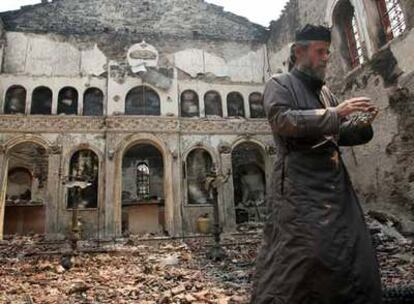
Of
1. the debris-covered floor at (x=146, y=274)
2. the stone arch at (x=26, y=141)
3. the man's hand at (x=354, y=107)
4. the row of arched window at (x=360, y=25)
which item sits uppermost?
the row of arched window at (x=360, y=25)

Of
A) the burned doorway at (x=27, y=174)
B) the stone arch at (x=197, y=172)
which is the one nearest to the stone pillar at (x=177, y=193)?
the stone arch at (x=197, y=172)

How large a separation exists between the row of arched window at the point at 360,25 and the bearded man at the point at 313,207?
407 inches

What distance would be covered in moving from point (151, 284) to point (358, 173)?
28.5 ft

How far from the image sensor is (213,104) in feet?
64.8

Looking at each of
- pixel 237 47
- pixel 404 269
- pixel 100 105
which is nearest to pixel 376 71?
pixel 404 269

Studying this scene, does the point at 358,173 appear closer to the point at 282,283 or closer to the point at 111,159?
the point at 111,159

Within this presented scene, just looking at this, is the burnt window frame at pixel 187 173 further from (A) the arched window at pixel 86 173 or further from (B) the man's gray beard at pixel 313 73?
(B) the man's gray beard at pixel 313 73

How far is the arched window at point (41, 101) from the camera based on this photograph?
17922 mm

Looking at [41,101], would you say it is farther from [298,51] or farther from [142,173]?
[298,51]

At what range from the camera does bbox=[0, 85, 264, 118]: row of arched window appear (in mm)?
17875

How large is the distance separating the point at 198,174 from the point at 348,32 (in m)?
9.15

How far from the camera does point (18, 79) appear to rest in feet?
59.1

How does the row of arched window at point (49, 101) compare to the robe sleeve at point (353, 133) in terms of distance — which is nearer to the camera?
the robe sleeve at point (353, 133)

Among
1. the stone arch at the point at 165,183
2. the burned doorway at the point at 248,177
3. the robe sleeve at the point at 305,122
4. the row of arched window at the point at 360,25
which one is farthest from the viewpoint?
the burned doorway at the point at 248,177
